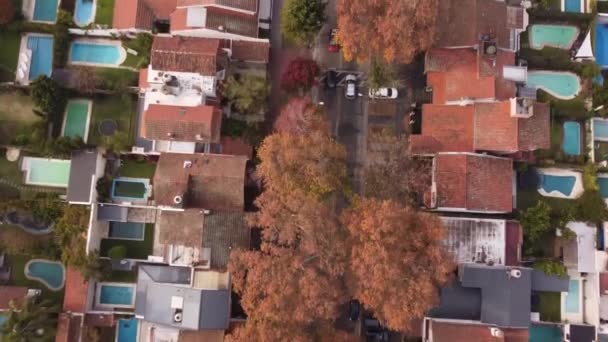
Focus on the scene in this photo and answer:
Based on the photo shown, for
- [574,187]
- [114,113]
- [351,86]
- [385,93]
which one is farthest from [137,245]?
[574,187]

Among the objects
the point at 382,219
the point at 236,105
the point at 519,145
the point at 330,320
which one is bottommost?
the point at 330,320

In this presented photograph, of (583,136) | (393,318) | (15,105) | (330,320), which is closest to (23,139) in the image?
(15,105)

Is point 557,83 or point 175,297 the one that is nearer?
point 175,297

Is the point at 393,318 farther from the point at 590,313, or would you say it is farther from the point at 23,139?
the point at 23,139

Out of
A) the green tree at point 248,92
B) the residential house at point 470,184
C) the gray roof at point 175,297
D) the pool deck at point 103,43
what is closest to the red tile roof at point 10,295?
the gray roof at point 175,297

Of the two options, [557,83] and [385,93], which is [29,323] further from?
[557,83]

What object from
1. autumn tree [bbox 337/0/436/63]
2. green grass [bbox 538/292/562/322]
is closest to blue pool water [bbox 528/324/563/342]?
green grass [bbox 538/292/562/322]
